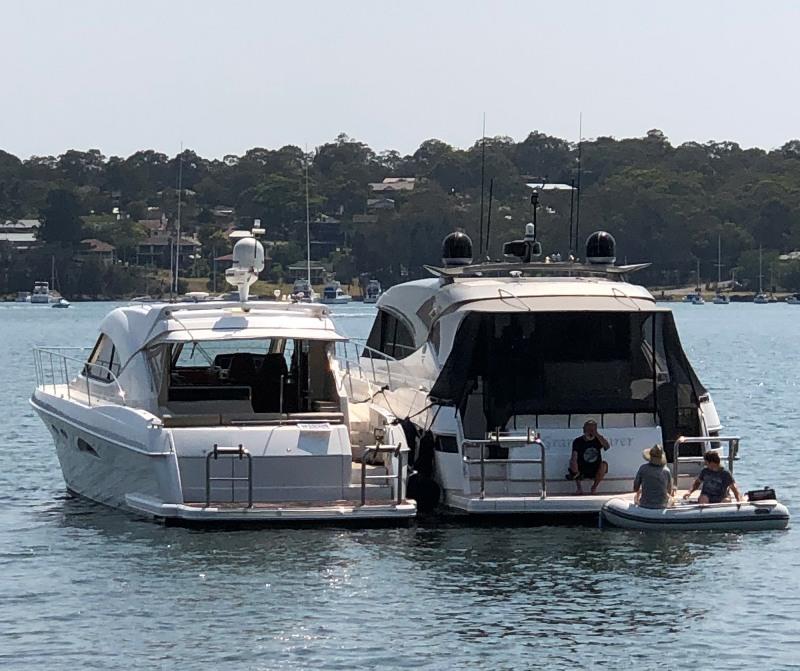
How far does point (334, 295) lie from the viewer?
17025 centimetres

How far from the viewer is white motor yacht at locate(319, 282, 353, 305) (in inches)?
6575

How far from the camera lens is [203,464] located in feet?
73.5

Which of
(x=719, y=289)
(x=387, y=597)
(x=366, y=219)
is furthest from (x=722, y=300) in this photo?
(x=387, y=597)

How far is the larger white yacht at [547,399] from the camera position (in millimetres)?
23094

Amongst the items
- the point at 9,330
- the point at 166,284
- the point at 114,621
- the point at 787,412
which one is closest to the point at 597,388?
the point at 114,621

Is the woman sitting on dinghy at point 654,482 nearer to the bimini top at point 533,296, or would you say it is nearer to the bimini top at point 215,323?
the bimini top at point 533,296

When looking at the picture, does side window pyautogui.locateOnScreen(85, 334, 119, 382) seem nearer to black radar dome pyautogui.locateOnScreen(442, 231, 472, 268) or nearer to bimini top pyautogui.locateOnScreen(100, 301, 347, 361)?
bimini top pyautogui.locateOnScreen(100, 301, 347, 361)

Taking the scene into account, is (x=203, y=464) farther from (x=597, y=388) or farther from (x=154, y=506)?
(x=597, y=388)

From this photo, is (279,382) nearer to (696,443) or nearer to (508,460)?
(508,460)

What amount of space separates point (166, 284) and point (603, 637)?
531 ft

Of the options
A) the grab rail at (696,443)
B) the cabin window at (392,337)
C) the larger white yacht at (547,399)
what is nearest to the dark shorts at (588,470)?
the larger white yacht at (547,399)

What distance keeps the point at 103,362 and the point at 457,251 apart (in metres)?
5.07

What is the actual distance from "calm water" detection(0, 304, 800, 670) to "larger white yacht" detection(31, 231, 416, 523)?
15.0 inches

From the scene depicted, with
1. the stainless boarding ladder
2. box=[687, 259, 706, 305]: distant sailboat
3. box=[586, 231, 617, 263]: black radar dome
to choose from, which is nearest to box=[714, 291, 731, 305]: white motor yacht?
box=[687, 259, 706, 305]: distant sailboat
